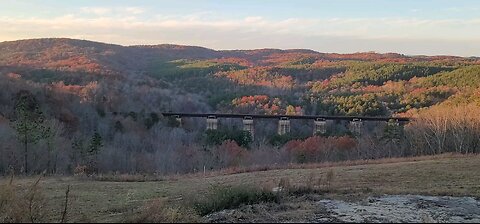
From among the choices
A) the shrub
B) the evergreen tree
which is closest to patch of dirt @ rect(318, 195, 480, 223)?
the shrub

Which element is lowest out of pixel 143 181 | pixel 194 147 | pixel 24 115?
pixel 194 147

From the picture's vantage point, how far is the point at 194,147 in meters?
74.2

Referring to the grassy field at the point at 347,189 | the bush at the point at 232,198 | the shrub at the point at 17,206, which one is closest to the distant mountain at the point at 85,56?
the grassy field at the point at 347,189

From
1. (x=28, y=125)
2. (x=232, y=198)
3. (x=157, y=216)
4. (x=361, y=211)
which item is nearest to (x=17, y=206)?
(x=157, y=216)

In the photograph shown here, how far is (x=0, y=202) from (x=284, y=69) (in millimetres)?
148992

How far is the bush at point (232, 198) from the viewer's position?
1192 cm

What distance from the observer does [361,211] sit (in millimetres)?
11805

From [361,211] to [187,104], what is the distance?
10747 cm

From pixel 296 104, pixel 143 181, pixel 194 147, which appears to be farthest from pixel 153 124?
pixel 143 181

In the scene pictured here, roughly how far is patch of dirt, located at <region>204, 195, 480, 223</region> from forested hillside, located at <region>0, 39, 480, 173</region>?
28737mm

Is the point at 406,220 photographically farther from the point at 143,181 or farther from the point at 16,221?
the point at 143,181

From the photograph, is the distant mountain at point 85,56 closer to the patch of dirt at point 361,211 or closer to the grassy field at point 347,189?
the grassy field at point 347,189

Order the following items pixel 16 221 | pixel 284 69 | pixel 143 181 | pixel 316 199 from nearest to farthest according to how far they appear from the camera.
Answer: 1. pixel 16 221
2. pixel 316 199
3. pixel 143 181
4. pixel 284 69

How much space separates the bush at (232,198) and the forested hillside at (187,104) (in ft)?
90.9
